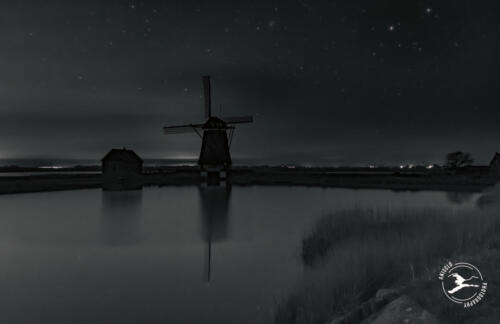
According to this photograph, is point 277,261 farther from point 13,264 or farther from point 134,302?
point 13,264

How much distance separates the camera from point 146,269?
8.73 meters

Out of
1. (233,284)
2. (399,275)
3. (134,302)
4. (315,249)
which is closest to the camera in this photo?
(399,275)

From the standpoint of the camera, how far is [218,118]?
42.3 metres

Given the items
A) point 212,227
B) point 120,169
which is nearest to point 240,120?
point 120,169

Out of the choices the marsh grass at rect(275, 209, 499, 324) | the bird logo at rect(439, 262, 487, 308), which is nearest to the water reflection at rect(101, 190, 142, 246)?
the marsh grass at rect(275, 209, 499, 324)

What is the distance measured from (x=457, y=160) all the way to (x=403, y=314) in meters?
95.3

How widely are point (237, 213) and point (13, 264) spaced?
13075mm

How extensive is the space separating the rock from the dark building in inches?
1645

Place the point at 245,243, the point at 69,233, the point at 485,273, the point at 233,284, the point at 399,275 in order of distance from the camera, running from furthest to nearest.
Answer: the point at 69,233, the point at 245,243, the point at 233,284, the point at 399,275, the point at 485,273

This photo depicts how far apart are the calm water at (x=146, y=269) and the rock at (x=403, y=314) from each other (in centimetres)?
230

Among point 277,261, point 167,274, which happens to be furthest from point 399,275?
point 167,274

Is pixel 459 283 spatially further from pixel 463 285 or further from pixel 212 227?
pixel 212 227

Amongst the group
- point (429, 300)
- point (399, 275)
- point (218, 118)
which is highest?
point (218, 118)

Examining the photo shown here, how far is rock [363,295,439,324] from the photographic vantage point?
311 cm
